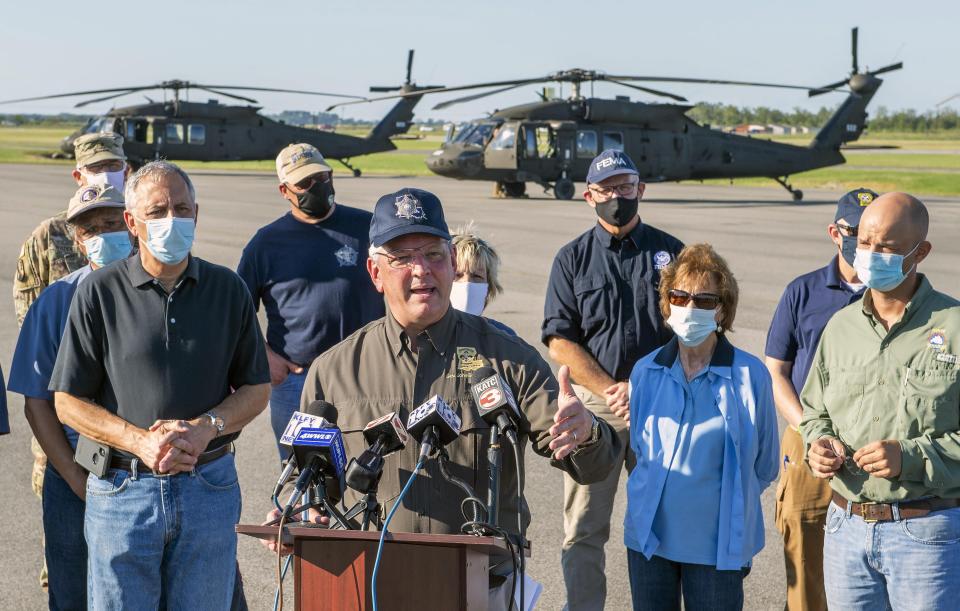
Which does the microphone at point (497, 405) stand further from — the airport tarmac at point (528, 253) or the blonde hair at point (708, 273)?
the airport tarmac at point (528, 253)

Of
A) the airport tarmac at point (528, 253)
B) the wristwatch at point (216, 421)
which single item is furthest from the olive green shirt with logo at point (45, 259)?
the wristwatch at point (216, 421)

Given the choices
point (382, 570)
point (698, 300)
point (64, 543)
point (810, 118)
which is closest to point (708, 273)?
point (698, 300)

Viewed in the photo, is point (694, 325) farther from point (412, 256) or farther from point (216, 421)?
point (216, 421)

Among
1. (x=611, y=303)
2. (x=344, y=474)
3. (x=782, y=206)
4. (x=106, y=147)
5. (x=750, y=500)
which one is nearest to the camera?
(x=344, y=474)

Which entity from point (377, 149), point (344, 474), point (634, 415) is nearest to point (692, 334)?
point (634, 415)

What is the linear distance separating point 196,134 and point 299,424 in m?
40.8

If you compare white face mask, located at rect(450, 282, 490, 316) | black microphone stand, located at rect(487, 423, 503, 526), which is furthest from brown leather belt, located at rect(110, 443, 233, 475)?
white face mask, located at rect(450, 282, 490, 316)

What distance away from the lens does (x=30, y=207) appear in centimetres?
2945

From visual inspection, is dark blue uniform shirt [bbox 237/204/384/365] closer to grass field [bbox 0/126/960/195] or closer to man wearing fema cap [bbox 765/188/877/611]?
man wearing fema cap [bbox 765/188/877/611]

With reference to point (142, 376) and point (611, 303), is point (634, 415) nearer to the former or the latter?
point (611, 303)

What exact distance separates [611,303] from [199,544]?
2436 millimetres

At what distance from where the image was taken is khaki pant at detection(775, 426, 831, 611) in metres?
4.94

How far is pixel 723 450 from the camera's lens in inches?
177

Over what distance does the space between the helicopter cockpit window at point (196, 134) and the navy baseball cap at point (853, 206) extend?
3881 cm
